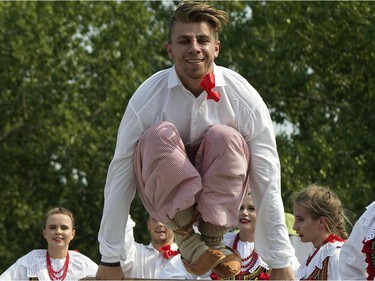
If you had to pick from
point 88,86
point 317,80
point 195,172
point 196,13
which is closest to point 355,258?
point 195,172

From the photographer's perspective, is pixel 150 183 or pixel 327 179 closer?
pixel 150 183

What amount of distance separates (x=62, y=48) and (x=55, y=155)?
1697 millimetres

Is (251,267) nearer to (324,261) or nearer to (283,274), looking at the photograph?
(324,261)

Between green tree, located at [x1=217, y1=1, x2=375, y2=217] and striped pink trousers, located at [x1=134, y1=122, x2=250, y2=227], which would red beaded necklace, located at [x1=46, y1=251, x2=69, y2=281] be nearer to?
striped pink trousers, located at [x1=134, y1=122, x2=250, y2=227]

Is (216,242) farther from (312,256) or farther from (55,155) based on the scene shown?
(55,155)

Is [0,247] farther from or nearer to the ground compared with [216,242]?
nearer to the ground

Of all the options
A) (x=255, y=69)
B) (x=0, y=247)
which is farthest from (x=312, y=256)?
(x=0, y=247)

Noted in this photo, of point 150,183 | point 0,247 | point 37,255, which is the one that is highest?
point 150,183

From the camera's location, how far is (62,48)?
18953mm

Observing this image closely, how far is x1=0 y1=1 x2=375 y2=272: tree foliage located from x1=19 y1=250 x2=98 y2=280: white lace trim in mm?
7461

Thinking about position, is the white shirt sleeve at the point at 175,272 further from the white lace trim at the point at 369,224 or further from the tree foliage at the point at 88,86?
the tree foliage at the point at 88,86

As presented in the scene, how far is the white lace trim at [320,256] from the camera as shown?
23.4 feet

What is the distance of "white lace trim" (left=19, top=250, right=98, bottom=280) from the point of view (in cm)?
828

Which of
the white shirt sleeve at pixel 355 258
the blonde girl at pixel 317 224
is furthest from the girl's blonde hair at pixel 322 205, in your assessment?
the white shirt sleeve at pixel 355 258
